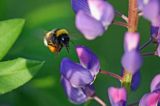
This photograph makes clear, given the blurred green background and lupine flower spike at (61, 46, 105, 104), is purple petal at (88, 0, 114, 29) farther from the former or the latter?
the blurred green background

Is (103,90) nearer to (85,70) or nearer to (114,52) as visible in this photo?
(114,52)

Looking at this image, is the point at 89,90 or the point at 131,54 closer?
the point at 131,54

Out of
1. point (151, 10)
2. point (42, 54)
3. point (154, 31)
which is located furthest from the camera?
point (42, 54)

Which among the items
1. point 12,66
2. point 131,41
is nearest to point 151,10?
point 131,41

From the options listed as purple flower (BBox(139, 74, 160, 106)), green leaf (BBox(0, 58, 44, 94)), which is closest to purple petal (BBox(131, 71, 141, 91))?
purple flower (BBox(139, 74, 160, 106))

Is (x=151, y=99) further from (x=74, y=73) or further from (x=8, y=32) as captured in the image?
(x=8, y=32)

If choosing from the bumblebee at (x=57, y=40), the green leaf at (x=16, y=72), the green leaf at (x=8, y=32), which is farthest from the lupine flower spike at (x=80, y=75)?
the bumblebee at (x=57, y=40)

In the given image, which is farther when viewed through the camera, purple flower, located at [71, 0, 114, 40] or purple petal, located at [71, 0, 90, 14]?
purple petal, located at [71, 0, 90, 14]
